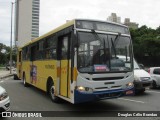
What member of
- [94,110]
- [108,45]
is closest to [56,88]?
[94,110]

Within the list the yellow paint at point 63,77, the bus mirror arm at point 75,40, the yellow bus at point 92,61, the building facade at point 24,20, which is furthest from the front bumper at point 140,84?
the building facade at point 24,20

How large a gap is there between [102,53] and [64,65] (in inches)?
63.7

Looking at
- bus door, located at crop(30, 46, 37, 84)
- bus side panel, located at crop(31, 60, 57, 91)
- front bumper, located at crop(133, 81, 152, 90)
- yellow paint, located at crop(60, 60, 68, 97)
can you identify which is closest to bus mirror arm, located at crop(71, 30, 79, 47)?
yellow paint, located at crop(60, 60, 68, 97)

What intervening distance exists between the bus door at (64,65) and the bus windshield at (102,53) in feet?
3.07

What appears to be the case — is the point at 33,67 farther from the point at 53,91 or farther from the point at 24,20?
the point at 24,20

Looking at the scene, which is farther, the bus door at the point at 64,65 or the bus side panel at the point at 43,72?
the bus side panel at the point at 43,72

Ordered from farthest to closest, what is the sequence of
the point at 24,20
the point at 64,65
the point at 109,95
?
the point at 24,20
the point at 64,65
the point at 109,95

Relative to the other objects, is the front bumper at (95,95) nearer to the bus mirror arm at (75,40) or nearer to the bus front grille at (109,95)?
the bus front grille at (109,95)

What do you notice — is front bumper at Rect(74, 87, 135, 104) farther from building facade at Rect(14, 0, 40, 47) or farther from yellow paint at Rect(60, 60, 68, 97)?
building facade at Rect(14, 0, 40, 47)

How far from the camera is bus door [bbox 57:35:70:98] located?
934cm

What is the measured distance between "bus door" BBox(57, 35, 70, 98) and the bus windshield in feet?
3.07

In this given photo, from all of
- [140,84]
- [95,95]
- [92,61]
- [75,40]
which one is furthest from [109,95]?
[140,84]

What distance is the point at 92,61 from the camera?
8.70m

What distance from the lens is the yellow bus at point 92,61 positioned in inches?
337
